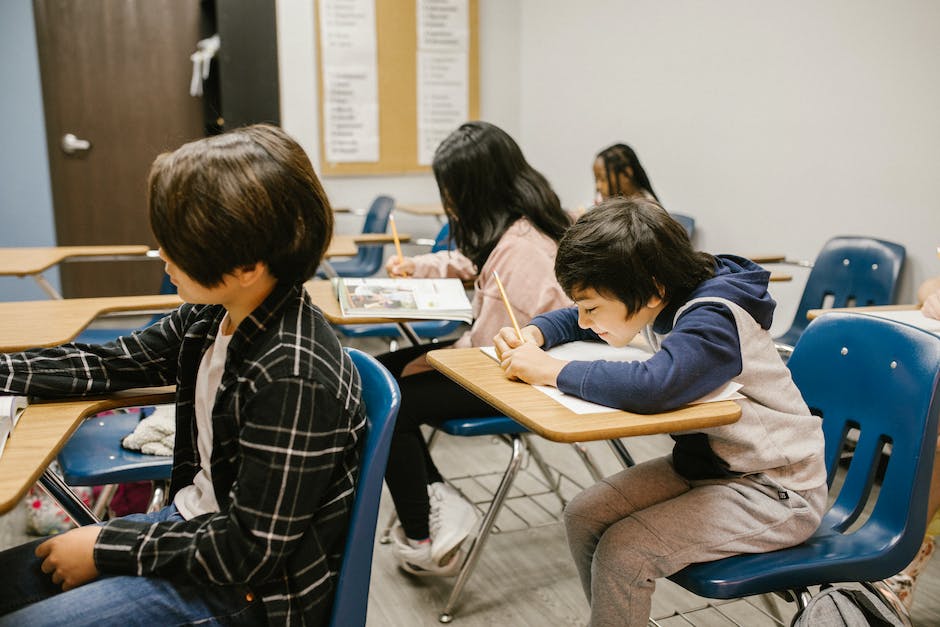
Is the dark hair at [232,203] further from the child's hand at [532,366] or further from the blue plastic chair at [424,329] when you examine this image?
the blue plastic chair at [424,329]

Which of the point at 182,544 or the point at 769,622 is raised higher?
the point at 182,544

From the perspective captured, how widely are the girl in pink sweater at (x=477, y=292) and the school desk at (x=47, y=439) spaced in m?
0.73

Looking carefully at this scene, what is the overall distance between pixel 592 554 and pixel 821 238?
2156 millimetres

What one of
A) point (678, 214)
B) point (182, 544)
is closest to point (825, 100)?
point (678, 214)

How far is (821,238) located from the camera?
10.1 feet

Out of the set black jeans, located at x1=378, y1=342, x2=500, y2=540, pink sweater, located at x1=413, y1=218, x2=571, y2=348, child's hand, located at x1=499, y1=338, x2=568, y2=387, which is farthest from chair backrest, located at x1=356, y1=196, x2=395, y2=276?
child's hand, located at x1=499, y1=338, x2=568, y2=387

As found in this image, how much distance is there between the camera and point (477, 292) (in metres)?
2.06

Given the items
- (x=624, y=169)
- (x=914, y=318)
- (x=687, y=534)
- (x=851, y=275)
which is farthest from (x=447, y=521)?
(x=624, y=169)

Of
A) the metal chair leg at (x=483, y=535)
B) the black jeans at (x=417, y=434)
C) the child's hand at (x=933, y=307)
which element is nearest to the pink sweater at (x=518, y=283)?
the black jeans at (x=417, y=434)

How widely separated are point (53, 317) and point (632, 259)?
4.11 feet

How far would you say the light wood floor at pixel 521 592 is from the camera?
1868 millimetres

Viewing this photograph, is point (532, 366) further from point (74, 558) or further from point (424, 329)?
point (424, 329)

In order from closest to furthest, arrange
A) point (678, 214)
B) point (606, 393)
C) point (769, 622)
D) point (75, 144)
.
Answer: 1. point (606, 393)
2. point (769, 622)
3. point (678, 214)
4. point (75, 144)

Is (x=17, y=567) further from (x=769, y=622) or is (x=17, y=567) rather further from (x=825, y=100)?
(x=825, y=100)
